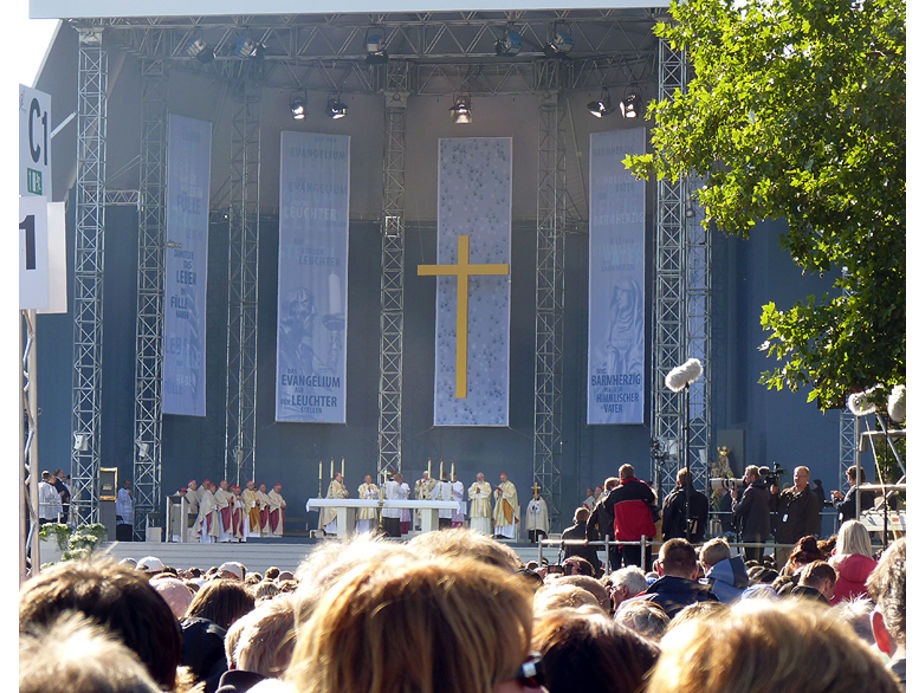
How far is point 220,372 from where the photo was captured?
A: 25922 mm

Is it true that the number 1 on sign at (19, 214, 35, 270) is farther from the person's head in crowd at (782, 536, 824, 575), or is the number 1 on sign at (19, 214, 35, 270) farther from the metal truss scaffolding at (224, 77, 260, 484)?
the metal truss scaffolding at (224, 77, 260, 484)

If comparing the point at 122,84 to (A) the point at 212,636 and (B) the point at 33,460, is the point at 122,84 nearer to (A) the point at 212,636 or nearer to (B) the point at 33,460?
(B) the point at 33,460

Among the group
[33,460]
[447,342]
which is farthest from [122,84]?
[33,460]

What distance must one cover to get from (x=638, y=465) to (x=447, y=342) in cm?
461

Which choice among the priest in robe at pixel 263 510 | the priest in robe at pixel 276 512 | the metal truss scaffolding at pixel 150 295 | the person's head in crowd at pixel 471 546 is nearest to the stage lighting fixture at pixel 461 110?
the metal truss scaffolding at pixel 150 295

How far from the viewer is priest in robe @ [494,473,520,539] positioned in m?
24.2

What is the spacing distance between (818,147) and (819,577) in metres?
3.95

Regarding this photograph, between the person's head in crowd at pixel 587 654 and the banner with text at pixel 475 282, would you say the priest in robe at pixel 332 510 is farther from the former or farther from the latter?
the person's head in crowd at pixel 587 654

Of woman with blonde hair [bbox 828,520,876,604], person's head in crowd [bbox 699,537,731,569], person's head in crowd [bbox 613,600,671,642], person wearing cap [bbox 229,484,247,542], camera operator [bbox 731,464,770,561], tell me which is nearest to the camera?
person's head in crowd [bbox 613,600,671,642]

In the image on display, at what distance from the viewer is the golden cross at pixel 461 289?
24.9m

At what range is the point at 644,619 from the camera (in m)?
4.03

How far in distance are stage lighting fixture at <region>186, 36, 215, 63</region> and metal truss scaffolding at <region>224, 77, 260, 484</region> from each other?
4.26ft

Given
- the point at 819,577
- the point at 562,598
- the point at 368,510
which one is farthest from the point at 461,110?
the point at 562,598

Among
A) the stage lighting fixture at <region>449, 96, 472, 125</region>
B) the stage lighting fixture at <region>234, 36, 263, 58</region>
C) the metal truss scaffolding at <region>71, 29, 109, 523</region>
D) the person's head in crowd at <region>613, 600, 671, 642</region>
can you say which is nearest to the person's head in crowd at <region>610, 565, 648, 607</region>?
the person's head in crowd at <region>613, 600, 671, 642</region>
